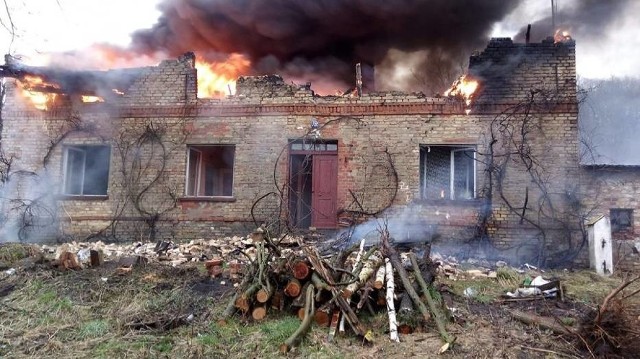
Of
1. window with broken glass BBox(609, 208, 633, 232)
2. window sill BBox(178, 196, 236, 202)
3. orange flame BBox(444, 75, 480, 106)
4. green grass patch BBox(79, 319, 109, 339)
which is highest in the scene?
orange flame BBox(444, 75, 480, 106)

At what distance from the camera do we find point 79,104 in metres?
11.5

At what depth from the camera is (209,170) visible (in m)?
12.3

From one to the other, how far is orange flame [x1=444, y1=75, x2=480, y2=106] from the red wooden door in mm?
3497

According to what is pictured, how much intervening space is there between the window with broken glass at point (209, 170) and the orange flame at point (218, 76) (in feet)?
5.07

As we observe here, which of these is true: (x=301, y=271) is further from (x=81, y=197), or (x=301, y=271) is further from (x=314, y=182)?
(x=81, y=197)

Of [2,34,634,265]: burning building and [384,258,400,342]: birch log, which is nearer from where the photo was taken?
[384,258,400,342]: birch log

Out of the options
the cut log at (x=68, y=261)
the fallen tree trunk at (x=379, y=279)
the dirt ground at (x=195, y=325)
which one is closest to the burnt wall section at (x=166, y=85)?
the cut log at (x=68, y=261)

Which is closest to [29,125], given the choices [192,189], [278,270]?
[192,189]

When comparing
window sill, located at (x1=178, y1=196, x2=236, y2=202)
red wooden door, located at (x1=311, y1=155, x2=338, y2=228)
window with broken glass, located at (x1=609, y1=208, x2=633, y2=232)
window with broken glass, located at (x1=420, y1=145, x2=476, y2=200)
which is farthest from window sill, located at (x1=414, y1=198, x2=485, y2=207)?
window sill, located at (x1=178, y1=196, x2=236, y2=202)

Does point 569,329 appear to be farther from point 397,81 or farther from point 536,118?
point 397,81

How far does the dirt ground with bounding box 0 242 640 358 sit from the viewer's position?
4238 millimetres

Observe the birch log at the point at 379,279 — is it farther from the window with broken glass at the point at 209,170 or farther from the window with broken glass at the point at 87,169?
the window with broken glass at the point at 87,169

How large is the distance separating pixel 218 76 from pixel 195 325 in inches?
331

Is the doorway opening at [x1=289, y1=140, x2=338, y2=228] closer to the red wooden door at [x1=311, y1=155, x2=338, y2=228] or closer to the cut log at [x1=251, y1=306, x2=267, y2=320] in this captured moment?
the red wooden door at [x1=311, y1=155, x2=338, y2=228]
